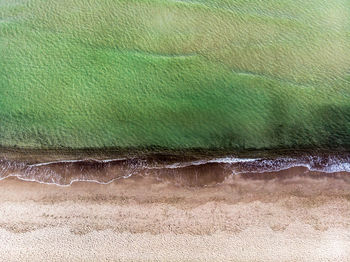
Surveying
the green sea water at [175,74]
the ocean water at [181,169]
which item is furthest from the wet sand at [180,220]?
the green sea water at [175,74]

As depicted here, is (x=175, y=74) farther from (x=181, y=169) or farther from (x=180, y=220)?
(x=180, y=220)

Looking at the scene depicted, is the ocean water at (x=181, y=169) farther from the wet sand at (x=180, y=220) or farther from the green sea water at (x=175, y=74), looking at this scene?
the green sea water at (x=175, y=74)

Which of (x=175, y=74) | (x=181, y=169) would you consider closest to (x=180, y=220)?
(x=181, y=169)

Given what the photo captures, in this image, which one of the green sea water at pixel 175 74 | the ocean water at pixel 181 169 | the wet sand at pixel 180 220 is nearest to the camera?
the wet sand at pixel 180 220

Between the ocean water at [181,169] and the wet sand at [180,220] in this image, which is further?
the ocean water at [181,169]

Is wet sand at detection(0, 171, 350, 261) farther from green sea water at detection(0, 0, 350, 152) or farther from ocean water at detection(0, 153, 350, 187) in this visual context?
green sea water at detection(0, 0, 350, 152)

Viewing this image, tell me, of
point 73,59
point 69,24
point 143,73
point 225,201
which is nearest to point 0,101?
point 73,59

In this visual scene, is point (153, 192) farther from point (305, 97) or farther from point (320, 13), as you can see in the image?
point (320, 13)
